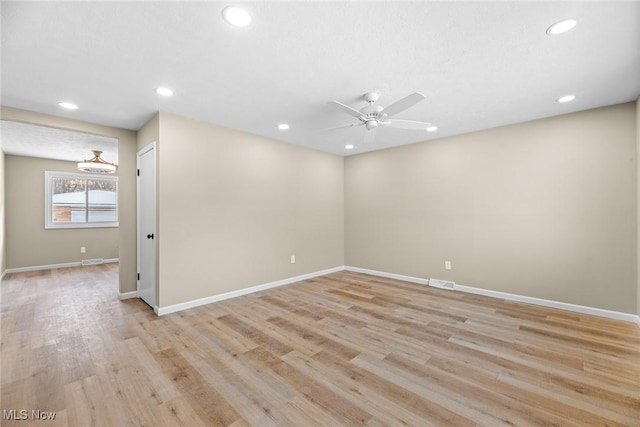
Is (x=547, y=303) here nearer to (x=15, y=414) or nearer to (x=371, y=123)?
(x=371, y=123)

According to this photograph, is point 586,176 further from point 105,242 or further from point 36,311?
point 105,242

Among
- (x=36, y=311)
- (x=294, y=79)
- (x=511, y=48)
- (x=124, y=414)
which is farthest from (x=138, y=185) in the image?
(x=511, y=48)

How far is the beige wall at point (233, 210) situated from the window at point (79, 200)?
5072mm

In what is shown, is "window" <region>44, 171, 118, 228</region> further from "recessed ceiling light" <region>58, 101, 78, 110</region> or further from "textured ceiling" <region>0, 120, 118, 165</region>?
"recessed ceiling light" <region>58, 101, 78, 110</region>

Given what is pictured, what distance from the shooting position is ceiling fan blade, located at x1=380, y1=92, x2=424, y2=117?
7.66 ft

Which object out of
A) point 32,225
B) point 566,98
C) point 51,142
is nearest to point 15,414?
point 51,142

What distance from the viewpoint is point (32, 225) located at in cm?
598

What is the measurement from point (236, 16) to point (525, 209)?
4144 millimetres

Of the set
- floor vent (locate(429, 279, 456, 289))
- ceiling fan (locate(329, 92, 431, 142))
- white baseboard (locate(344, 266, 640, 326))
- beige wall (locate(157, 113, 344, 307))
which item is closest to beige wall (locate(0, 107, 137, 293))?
beige wall (locate(157, 113, 344, 307))

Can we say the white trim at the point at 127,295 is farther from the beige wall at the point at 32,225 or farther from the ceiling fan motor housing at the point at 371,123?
the ceiling fan motor housing at the point at 371,123

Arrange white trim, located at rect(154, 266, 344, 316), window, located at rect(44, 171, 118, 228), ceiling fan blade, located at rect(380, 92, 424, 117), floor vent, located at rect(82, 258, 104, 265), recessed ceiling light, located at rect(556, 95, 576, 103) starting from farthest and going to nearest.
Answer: floor vent, located at rect(82, 258, 104, 265) < window, located at rect(44, 171, 118, 228) < white trim, located at rect(154, 266, 344, 316) < recessed ceiling light, located at rect(556, 95, 576, 103) < ceiling fan blade, located at rect(380, 92, 424, 117)

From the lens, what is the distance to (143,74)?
2469 millimetres

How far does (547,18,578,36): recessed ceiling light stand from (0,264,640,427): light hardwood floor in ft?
8.31

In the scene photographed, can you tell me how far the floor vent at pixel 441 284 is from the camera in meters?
4.41
